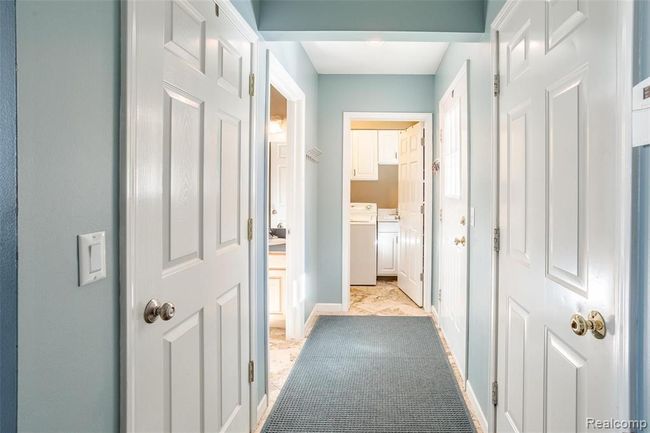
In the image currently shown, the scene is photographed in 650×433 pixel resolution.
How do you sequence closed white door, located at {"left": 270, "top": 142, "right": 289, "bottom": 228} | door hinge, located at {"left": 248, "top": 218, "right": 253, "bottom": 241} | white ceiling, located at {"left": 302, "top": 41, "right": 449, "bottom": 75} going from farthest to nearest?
closed white door, located at {"left": 270, "top": 142, "right": 289, "bottom": 228} → white ceiling, located at {"left": 302, "top": 41, "right": 449, "bottom": 75} → door hinge, located at {"left": 248, "top": 218, "right": 253, "bottom": 241}

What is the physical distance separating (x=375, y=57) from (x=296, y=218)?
5.39 feet

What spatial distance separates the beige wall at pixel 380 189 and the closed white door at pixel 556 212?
446 centimetres

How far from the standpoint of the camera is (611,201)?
947 mm

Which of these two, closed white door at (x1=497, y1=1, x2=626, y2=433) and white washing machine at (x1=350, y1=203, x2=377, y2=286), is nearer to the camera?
closed white door at (x1=497, y1=1, x2=626, y2=433)

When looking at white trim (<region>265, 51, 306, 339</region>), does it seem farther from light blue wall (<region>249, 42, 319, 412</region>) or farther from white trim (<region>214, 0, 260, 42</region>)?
white trim (<region>214, 0, 260, 42</region>)

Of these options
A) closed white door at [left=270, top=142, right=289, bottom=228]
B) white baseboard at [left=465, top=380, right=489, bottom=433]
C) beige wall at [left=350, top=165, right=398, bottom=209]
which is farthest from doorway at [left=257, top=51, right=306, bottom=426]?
beige wall at [left=350, top=165, right=398, bottom=209]

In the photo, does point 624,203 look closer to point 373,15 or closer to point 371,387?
point 373,15

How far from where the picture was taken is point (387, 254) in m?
5.78

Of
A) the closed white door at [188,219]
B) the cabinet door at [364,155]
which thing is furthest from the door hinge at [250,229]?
the cabinet door at [364,155]

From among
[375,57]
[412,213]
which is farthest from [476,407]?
[375,57]

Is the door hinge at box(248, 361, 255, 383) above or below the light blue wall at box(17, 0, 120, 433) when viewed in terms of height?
below

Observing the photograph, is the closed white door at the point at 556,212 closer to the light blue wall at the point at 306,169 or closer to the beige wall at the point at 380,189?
the light blue wall at the point at 306,169

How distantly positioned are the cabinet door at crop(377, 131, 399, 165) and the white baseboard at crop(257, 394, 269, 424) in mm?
4008

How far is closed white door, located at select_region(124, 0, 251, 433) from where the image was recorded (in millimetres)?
1069
